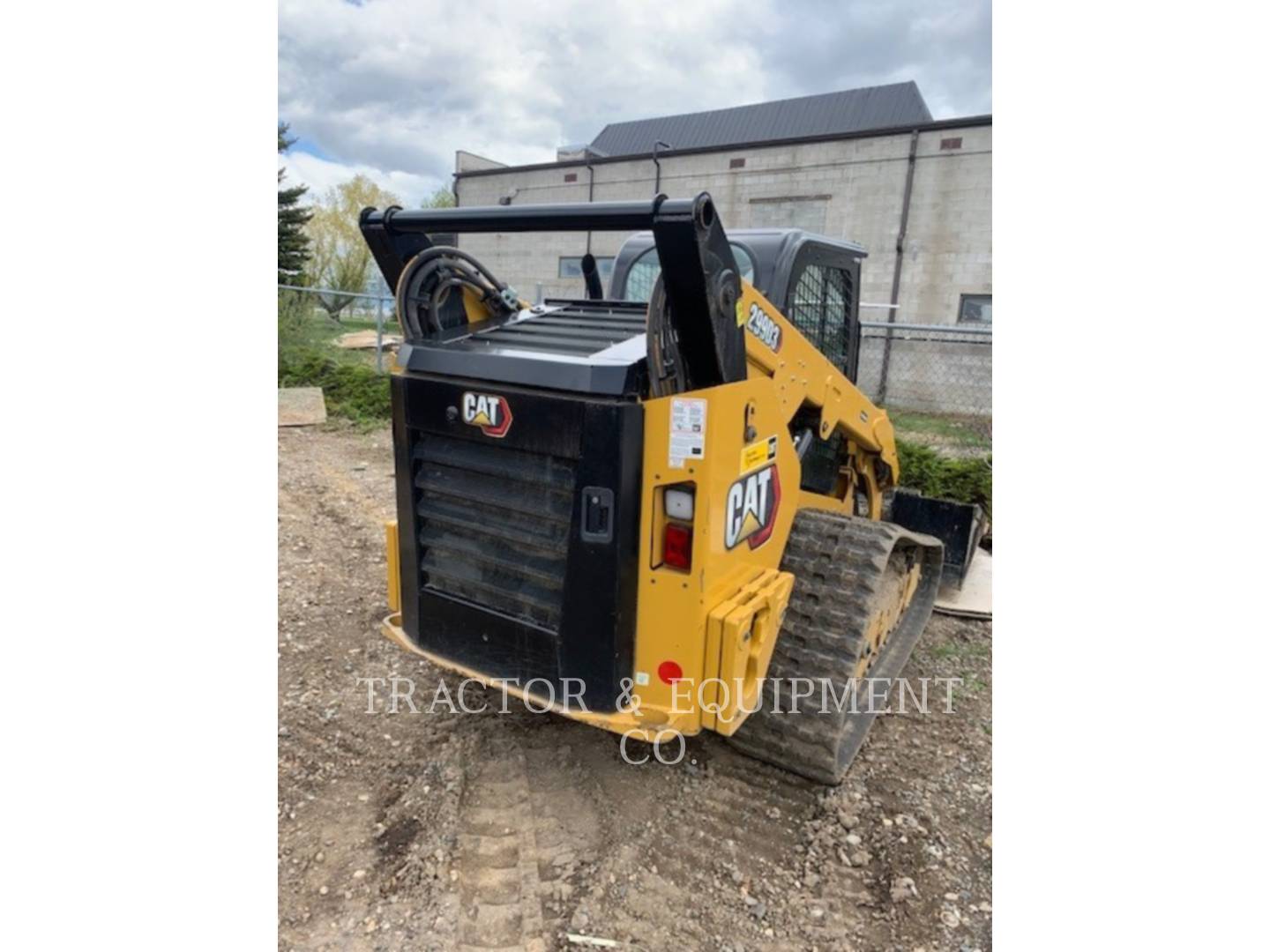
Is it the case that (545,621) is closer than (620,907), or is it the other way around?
(620,907)

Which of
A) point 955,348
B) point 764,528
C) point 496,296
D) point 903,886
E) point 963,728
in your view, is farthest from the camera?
point 955,348

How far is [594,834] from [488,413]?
1.51m

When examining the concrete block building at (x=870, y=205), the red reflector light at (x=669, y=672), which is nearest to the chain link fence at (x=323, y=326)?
the concrete block building at (x=870, y=205)

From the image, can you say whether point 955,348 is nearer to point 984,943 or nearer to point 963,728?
point 963,728

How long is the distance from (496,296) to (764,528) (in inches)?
58.3

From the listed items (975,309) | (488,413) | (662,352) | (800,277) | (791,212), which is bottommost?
(488,413)

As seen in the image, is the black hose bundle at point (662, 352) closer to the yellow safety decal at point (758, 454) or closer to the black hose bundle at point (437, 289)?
the yellow safety decal at point (758, 454)

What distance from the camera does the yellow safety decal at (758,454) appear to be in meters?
2.62

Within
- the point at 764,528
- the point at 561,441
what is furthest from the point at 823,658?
the point at 561,441

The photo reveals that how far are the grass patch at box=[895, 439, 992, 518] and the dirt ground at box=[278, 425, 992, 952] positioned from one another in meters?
2.90

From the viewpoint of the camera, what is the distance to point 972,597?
16.5 ft

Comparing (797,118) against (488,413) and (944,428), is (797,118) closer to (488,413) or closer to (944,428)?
(944,428)

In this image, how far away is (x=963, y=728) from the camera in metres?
3.55

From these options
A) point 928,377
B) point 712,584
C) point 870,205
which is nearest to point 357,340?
point 870,205
